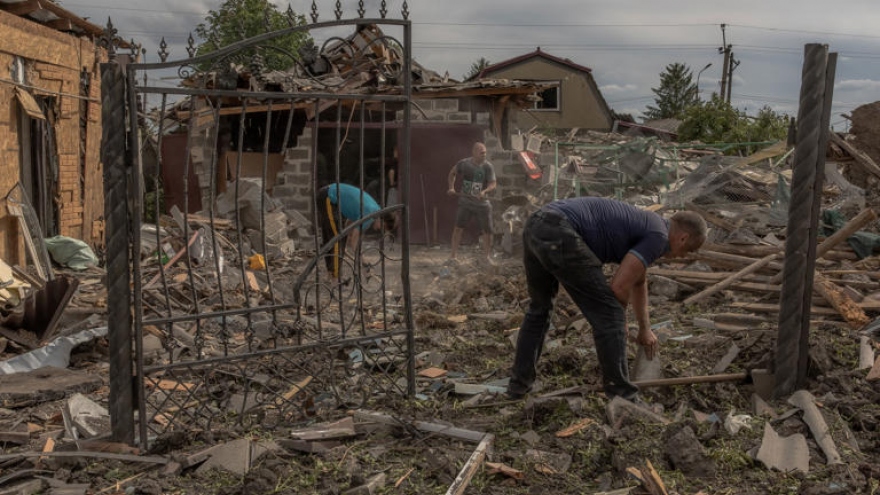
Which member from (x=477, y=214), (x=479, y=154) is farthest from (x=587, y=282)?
(x=479, y=154)

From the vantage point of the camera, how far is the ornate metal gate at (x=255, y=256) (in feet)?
14.5

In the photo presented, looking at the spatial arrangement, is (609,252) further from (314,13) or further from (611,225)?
(314,13)

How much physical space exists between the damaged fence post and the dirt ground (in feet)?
1.10

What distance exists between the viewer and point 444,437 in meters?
4.70

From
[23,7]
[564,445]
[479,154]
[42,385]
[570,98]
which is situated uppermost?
[570,98]

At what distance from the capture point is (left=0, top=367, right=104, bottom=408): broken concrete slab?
19.9 feet

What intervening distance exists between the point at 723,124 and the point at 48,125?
2589 cm

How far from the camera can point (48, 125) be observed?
1179cm

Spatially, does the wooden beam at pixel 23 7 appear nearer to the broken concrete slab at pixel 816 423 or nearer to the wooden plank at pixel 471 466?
the wooden plank at pixel 471 466

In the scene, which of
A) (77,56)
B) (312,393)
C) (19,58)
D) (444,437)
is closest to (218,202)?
(77,56)

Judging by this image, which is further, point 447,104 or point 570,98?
point 570,98

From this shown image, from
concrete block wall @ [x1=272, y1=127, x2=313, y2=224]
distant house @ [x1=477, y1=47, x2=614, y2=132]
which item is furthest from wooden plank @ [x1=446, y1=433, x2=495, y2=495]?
distant house @ [x1=477, y1=47, x2=614, y2=132]

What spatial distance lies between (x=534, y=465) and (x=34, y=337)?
226 inches

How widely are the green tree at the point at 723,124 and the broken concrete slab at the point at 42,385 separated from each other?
27.5m
